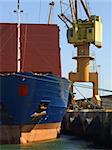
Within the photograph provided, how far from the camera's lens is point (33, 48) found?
2747cm

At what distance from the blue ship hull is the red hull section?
169 inches

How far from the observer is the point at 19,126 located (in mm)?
21219

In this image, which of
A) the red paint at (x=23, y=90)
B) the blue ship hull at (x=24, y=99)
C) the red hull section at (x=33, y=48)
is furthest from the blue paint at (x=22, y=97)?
the red hull section at (x=33, y=48)

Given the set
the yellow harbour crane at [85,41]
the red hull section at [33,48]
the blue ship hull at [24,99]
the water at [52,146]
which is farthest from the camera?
the yellow harbour crane at [85,41]

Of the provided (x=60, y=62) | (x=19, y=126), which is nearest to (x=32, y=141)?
(x=19, y=126)

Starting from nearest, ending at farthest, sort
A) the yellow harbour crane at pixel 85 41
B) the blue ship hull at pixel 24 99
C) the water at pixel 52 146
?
1. the water at pixel 52 146
2. the blue ship hull at pixel 24 99
3. the yellow harbour crane at pixel 85 41

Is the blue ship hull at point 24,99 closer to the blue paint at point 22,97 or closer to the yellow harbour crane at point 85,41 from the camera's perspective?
the blue paint at point 22,97

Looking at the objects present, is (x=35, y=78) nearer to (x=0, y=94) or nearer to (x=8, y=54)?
(x=0, y=94)

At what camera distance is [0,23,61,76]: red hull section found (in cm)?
2675

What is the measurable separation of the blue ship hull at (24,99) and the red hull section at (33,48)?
430 centimetres

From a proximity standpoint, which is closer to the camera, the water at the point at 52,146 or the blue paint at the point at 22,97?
the water at the point at 52,146

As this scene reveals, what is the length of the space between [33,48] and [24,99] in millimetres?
6862

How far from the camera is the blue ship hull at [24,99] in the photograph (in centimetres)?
2127

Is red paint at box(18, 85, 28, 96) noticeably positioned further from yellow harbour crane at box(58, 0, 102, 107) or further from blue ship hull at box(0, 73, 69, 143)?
yellow harbour crane at box(58, 0, 102, 107)
